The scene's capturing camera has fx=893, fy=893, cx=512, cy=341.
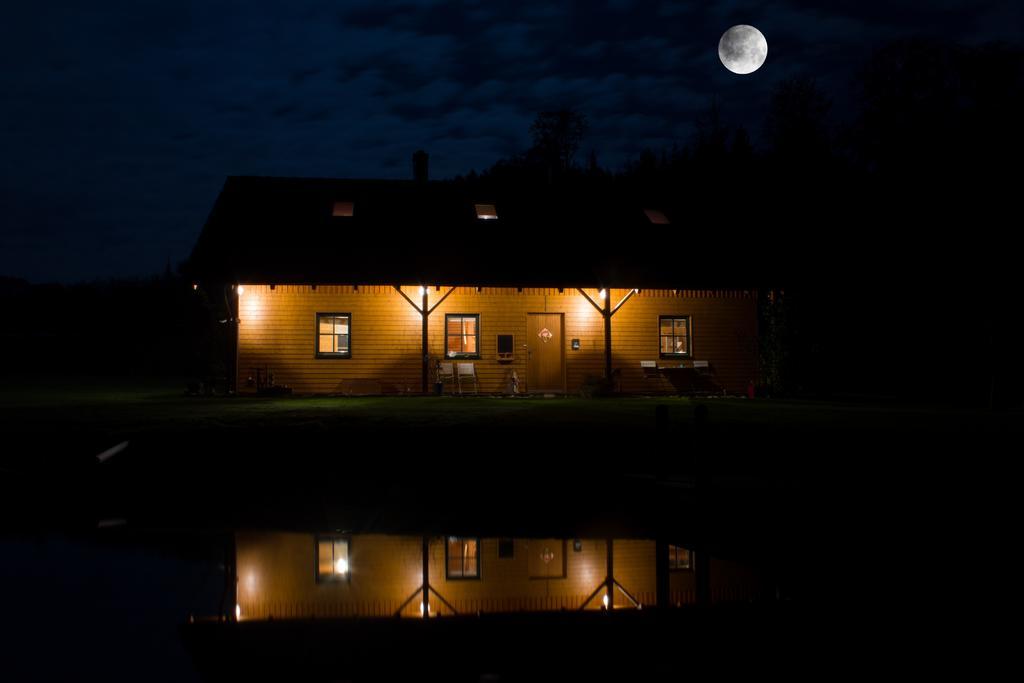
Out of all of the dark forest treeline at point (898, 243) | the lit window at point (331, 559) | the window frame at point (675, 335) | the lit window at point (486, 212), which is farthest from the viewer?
the lit window at point (486, 212)

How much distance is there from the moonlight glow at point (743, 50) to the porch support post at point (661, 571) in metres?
22.2

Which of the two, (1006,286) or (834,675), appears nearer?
(834,675)

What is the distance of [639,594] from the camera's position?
17.9 feet

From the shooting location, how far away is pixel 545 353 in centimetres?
2452

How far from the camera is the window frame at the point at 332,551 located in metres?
5.78

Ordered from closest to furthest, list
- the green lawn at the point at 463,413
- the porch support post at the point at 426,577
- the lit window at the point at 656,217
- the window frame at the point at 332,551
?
1. the porch support post at the point at 426,577
2. the window frame at the point at 332,551
3. the green lawn at the point at 463,413
4. the lit window at the point at 656,217

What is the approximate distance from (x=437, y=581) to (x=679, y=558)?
5.97ft

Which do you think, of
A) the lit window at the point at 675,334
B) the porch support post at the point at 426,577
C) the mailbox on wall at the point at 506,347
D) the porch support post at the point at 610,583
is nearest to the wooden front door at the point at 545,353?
the mailbox on wall at the point at 506,347

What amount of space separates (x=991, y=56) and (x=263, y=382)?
772 inches

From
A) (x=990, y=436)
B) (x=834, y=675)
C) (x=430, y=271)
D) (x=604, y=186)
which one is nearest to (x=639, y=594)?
(x=834, y=675)

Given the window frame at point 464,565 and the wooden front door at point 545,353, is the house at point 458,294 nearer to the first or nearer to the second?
the wooden front door at point 545,353

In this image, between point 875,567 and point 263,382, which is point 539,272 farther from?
point 875,567

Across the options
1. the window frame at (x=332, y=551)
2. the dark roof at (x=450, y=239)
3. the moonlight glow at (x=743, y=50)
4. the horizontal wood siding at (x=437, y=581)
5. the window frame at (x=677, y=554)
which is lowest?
the window frame at (x=677, y=554)

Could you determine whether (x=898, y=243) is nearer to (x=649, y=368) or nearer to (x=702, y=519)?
(x=649, y=368)
